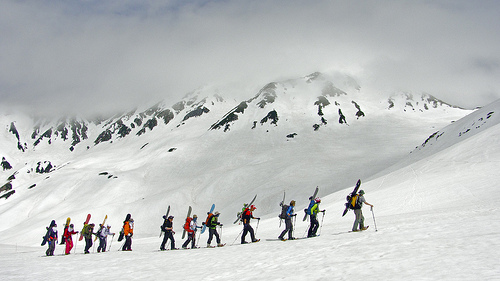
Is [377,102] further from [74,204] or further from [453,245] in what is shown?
[453,245]

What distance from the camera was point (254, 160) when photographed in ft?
332

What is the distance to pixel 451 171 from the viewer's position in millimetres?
32938

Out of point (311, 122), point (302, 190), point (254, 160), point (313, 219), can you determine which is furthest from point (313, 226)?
point (311, 122)

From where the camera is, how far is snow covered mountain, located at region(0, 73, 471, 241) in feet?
231

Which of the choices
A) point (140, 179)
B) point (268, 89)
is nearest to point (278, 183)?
point (140, 179)

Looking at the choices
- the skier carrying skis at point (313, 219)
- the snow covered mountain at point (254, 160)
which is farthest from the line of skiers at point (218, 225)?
the snow covered mountain at point (254, 160)

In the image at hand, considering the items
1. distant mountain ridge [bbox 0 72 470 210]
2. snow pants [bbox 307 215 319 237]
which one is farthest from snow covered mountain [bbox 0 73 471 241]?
snow pants [bbox 307 215 319 237]

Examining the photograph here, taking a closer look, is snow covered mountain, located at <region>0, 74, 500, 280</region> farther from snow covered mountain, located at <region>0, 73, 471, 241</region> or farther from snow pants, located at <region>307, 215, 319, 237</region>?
snow pants, located at <region>307, 215, 319, 237</region>

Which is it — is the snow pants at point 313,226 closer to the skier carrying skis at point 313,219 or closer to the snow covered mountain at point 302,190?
the skier carrying skis at point 313,219

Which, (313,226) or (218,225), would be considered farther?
Answer: (218,225)

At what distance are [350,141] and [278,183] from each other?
48369 mm

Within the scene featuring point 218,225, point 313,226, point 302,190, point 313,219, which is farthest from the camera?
point 302,190

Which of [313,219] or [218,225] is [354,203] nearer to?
[313,219]

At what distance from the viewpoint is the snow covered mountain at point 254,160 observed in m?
70.4
